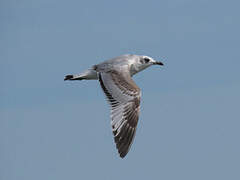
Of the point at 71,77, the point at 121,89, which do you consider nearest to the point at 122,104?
the point at 121,89

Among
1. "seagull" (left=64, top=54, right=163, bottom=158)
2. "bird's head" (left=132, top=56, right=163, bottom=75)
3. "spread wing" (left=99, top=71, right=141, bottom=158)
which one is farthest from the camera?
"bird's head" (left=132, top=56, right=163, bottom=75)

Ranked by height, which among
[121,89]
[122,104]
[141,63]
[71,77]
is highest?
[141,63]

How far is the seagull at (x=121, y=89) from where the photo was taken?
2405cm

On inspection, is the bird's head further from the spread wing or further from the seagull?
the spread wing

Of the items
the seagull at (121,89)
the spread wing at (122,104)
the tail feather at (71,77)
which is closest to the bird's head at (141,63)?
the seagull at (121,89)

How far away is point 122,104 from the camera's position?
25078 millimetres

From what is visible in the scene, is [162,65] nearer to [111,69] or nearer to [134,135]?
[111,69]

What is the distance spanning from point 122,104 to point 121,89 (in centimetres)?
88

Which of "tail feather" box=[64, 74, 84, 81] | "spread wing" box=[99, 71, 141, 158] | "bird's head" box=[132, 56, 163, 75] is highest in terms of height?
"bird's head" box=[132, 56, 163, 75]

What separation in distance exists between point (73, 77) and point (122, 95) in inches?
130

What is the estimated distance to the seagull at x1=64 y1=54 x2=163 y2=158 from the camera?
2405cm

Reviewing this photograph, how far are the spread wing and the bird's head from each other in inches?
66.1

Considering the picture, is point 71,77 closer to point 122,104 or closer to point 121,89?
point 121,89

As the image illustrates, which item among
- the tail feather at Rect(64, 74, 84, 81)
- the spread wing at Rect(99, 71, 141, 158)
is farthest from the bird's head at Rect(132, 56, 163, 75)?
the tail feather at Rect(64, 74, 84, 81)
